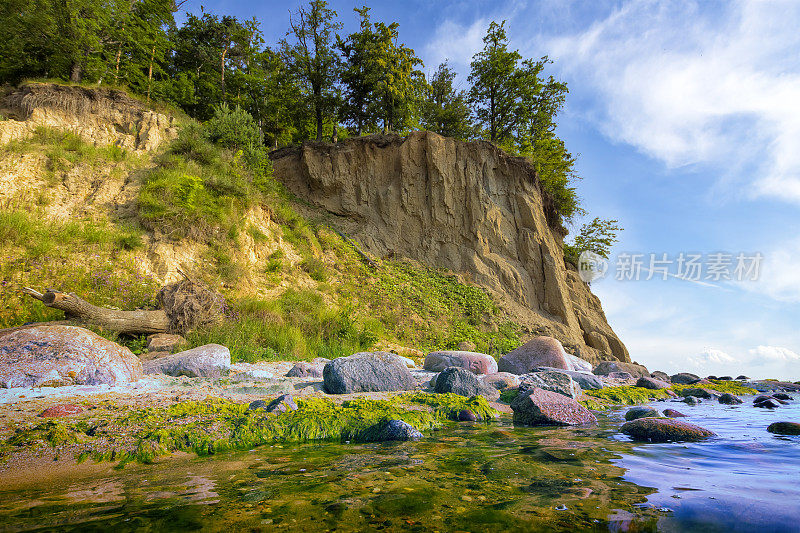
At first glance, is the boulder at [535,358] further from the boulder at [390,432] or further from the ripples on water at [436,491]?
the boulder at [390,432]

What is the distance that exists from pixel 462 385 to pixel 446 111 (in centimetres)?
2615

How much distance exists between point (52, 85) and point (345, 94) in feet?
44.3

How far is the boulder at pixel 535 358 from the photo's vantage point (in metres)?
10.2

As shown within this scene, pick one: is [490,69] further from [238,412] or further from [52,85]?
[238,412]

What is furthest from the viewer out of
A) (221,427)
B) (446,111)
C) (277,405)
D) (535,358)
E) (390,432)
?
(446,111)

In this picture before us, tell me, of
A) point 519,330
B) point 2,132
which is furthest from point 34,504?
point 519,330

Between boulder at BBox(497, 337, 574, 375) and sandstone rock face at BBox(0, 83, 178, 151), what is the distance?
591 inches

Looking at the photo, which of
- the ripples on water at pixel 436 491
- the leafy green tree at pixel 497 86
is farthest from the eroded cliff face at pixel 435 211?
the ripples on water at pixel 436 491

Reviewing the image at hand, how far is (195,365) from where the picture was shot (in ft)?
21.0

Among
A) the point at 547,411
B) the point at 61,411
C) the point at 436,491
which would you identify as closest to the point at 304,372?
the point at 61,411

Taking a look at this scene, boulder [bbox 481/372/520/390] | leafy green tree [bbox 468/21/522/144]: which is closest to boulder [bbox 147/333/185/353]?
boulder [bbox 481/372/520/390]

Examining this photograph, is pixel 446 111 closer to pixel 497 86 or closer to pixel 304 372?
pixel 497 86

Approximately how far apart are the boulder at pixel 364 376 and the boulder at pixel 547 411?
196cm

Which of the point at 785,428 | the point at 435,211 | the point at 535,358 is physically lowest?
the point at 785,428
